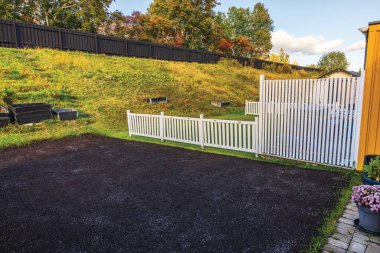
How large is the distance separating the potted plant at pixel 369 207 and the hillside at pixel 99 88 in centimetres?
966

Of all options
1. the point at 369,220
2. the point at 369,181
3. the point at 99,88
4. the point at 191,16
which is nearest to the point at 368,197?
the point at 369,220

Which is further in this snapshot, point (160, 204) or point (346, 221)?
point (160, 204)

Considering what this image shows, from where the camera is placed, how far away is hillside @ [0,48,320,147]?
1123cm

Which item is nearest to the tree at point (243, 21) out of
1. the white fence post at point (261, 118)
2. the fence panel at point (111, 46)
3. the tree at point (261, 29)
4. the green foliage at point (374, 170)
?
the tree at point (261, 29)

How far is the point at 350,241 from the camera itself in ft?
9.64

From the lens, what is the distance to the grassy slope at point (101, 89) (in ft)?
34.6

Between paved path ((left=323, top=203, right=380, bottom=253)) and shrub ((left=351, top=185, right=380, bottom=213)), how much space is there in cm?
37

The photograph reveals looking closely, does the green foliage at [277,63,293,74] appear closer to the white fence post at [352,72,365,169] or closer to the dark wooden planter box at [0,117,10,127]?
the white fence post at [352,72,365,169]

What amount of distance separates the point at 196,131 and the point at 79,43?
16.0 metres

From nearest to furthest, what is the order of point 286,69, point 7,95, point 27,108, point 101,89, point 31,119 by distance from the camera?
point 27,108, point 31,119, point 7,95, point 101,89, point 286,69

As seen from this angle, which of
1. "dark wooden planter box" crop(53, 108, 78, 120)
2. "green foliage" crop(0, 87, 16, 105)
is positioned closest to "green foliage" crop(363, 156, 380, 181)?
"dark wooden planter box" crop(53, 108, 78, 120)

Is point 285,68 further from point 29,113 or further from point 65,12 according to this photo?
point 29,113

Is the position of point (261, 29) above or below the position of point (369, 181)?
above

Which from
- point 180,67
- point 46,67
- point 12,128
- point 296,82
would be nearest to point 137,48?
point 180,67
